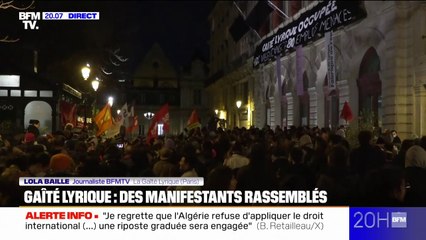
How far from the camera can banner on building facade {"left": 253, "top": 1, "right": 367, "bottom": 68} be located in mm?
18875

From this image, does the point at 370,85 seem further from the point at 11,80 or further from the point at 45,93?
the point at 11,80

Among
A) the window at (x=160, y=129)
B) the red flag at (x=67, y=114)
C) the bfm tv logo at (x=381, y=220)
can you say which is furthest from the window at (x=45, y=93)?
the bfm tv logo at (x=381, y=220)

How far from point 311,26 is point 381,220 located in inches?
736

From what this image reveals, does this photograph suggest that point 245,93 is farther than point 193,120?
Yes

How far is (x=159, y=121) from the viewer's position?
477 inches

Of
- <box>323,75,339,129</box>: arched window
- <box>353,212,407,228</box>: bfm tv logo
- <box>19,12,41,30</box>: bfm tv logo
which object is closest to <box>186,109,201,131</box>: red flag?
<box>19,12,41,30</box>: bfm tv logo

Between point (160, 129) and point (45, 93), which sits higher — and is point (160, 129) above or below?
below

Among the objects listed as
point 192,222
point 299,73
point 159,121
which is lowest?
point 192,222

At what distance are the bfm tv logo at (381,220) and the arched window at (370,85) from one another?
47.9ft

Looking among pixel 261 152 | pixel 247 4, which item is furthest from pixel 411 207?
pixel 247 4

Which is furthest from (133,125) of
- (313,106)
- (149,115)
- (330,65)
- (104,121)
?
(313,106)

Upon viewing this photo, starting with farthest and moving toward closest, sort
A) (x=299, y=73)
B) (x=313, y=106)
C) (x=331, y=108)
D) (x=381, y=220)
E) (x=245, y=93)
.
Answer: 1. (x=245, y=93)
2. (x=313, y=106)
3. (x=331, y=108)
4. (x=299, y=73)
5. (x=381, y=220)

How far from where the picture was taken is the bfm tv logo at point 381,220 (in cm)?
427

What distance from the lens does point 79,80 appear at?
66.8 feet
